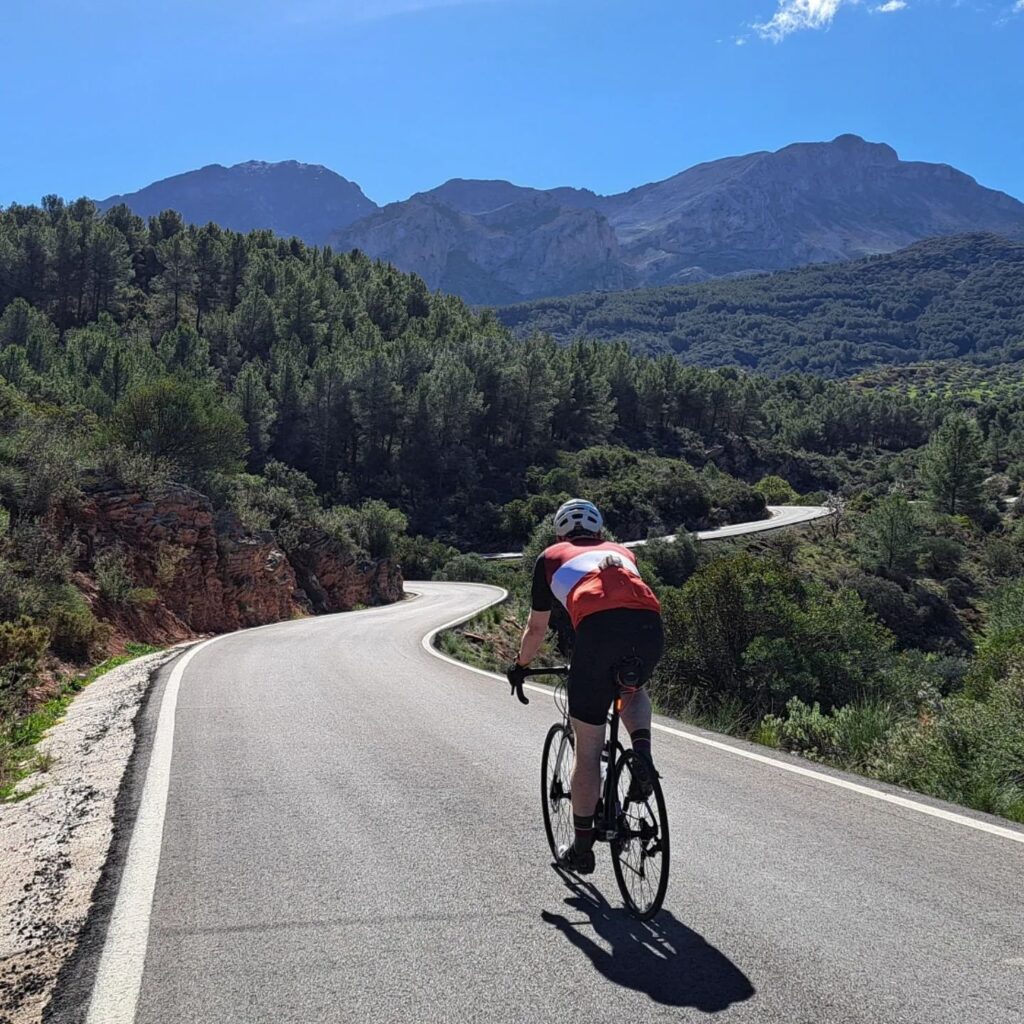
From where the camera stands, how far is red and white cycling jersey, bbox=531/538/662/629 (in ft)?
13.1

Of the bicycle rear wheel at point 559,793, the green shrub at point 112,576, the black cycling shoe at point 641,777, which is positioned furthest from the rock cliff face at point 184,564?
the black cycling shoe at point 641,777

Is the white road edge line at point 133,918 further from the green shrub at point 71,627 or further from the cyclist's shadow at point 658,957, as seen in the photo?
the green shrub at point 71,627

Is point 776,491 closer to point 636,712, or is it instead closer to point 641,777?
point 636,712

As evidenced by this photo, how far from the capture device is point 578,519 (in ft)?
14.9

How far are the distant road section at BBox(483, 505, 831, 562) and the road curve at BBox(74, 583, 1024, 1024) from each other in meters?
47.5

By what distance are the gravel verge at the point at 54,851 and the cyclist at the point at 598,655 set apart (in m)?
2.33

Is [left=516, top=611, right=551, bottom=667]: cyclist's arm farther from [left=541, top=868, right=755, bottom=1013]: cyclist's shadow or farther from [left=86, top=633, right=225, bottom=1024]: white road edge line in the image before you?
[left=86, top=633, right=225, bottom=1024]: white road edge line

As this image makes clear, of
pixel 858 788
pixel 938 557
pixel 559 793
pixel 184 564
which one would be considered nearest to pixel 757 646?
pixel 858 788

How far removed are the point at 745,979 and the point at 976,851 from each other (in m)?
2.08

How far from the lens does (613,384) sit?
97000mm

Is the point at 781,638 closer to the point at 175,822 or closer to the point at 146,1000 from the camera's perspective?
the point at 175,822

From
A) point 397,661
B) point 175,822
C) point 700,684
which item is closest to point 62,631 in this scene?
point 397,661

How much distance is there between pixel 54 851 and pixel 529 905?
286cm

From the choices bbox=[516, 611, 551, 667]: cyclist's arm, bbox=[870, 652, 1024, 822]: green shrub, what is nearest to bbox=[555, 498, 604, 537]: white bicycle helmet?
bbox=[516, 611, 551, 667]: cyclist's arm
